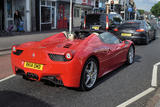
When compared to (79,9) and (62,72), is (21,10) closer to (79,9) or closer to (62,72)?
(79,9)

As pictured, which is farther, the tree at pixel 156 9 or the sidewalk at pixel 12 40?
the tree at pixel 156 9

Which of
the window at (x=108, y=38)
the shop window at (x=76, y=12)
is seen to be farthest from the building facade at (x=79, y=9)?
the window at (x=108, y=38)

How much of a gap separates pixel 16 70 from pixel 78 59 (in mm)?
1480

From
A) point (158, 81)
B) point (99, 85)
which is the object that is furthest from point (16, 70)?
point (158, 81)

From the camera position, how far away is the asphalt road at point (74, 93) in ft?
12.1

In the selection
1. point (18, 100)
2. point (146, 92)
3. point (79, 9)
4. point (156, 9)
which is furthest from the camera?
point (156, 9)

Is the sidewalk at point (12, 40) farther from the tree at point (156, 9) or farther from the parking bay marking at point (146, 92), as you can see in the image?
the tree at point (156, 9)

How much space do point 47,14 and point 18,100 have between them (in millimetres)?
19114

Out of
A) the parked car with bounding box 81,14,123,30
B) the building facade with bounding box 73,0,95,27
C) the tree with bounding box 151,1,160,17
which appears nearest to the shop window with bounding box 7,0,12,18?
the parked car with bounding box 81,14,123,30

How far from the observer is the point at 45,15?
21594 mm

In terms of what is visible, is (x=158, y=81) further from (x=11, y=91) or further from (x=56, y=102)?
(x=11, y=91)

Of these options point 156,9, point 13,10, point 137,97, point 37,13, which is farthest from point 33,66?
point 156,9

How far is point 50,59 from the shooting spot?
397 centimetres

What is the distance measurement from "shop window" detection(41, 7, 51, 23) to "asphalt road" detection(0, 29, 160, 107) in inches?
651
